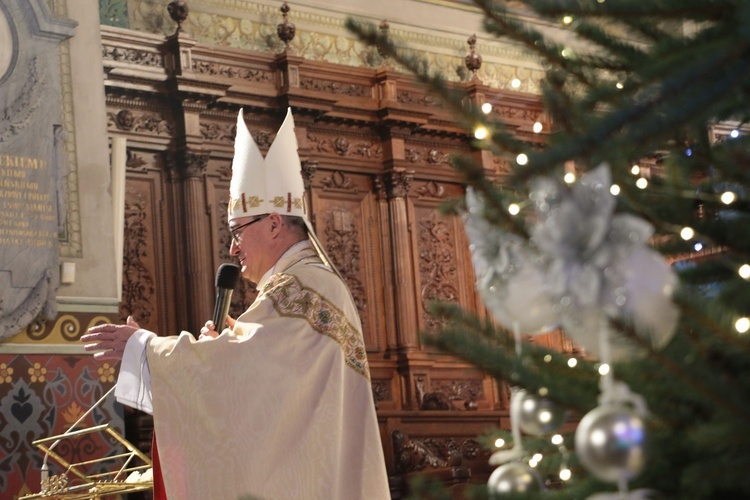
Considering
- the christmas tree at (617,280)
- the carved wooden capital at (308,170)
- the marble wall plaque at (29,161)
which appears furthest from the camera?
the carved wooden capital at (308,170)

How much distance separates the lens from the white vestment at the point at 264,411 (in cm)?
362

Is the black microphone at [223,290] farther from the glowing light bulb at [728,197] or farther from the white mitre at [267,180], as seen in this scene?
the glowing light bulb at [728,197]

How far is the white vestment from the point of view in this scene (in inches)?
143

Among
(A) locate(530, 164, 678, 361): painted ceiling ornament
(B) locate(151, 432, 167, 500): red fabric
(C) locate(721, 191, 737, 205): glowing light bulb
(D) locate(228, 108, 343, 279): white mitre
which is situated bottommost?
(B) locate(151, 432, 167, 500): red fabric

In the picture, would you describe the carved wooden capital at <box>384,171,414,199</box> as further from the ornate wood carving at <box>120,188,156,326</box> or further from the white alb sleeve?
the white alb sleeve

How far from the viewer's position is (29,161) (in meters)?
5.45

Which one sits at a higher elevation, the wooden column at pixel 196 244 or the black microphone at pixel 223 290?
the wooden column at pixel 196 244

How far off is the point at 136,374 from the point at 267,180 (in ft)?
3.30

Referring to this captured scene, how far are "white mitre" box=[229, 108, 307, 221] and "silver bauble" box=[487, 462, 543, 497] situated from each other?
2947mm

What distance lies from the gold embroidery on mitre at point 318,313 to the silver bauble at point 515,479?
2462mm

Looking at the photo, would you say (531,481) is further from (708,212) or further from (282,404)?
(282,404)

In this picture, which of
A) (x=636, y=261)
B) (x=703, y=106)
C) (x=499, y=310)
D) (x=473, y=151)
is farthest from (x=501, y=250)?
(x=473, y=151)

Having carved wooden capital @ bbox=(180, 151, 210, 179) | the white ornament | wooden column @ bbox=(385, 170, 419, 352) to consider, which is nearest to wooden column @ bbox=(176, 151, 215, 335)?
carved wooden capital @ bbox=(180, 151, 210, 179)

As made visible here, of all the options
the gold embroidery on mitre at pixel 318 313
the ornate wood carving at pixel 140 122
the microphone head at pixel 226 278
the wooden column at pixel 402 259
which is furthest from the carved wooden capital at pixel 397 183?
the microphone head at pixel 226 278
